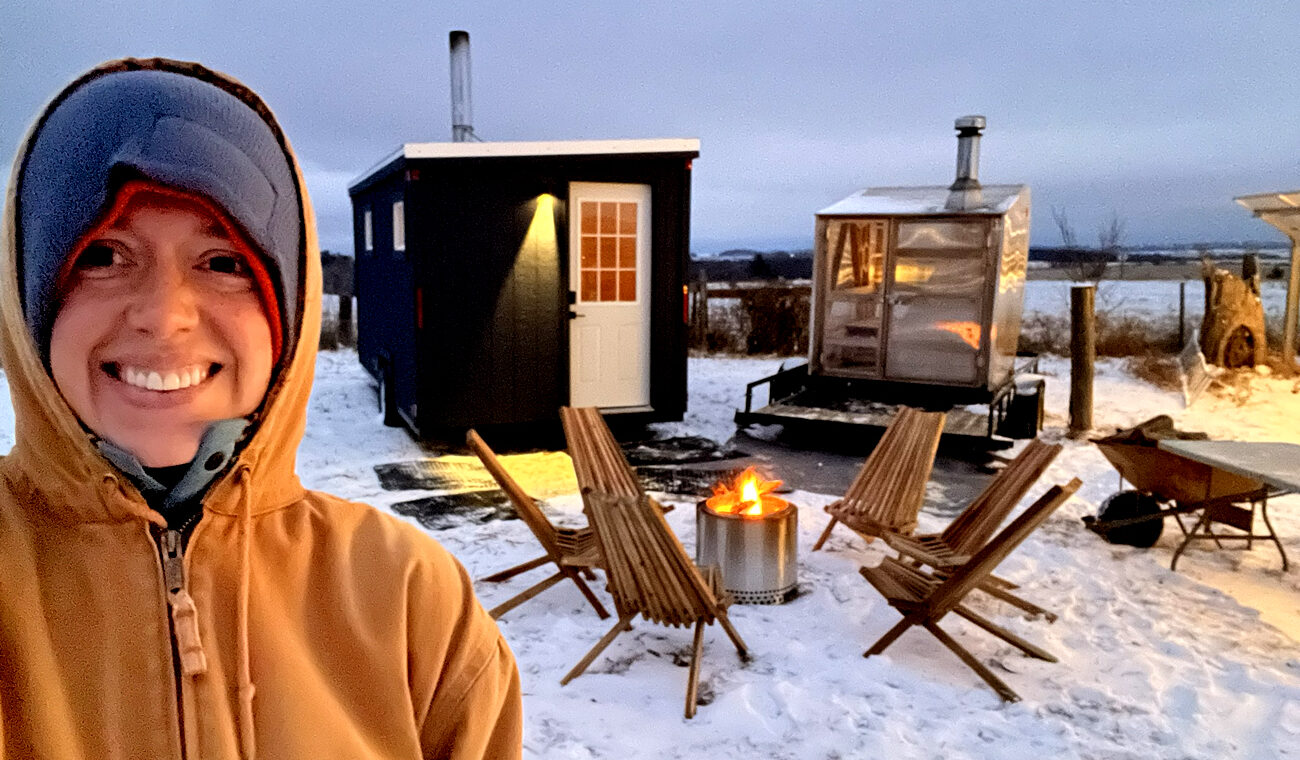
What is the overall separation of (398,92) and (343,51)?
3.91 metres

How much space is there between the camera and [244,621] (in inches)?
43.8

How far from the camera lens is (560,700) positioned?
3609 mm

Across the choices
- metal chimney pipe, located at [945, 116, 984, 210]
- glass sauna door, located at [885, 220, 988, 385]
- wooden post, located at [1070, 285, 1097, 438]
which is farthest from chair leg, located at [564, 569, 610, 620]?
metal chimney pipe, located at [945, 116, 984, 210]

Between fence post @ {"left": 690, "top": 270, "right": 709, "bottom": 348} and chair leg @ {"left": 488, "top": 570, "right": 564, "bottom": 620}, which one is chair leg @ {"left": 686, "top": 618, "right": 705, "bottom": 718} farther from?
fence post @ {"left": 690, "top": 270, "right": 709, "bottom": 348}

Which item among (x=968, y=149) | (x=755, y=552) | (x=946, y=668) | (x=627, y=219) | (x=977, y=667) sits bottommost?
(x=946, y=668)

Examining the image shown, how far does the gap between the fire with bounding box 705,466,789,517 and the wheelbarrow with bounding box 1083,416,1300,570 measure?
8.87 feet

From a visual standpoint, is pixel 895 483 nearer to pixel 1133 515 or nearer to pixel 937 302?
pixel 1133 515

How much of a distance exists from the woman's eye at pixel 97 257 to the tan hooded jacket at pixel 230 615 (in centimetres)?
9

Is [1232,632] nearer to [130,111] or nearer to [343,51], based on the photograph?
[130,111]

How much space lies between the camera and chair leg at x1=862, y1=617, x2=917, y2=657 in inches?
157

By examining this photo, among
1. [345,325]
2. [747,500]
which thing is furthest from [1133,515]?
[345,325]

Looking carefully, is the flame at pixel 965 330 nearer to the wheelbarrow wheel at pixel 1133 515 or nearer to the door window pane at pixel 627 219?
the wheelbarrow wheel at pixel 1133 515

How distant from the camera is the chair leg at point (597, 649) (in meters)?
3.79

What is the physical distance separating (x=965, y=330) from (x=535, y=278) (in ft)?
16.5
